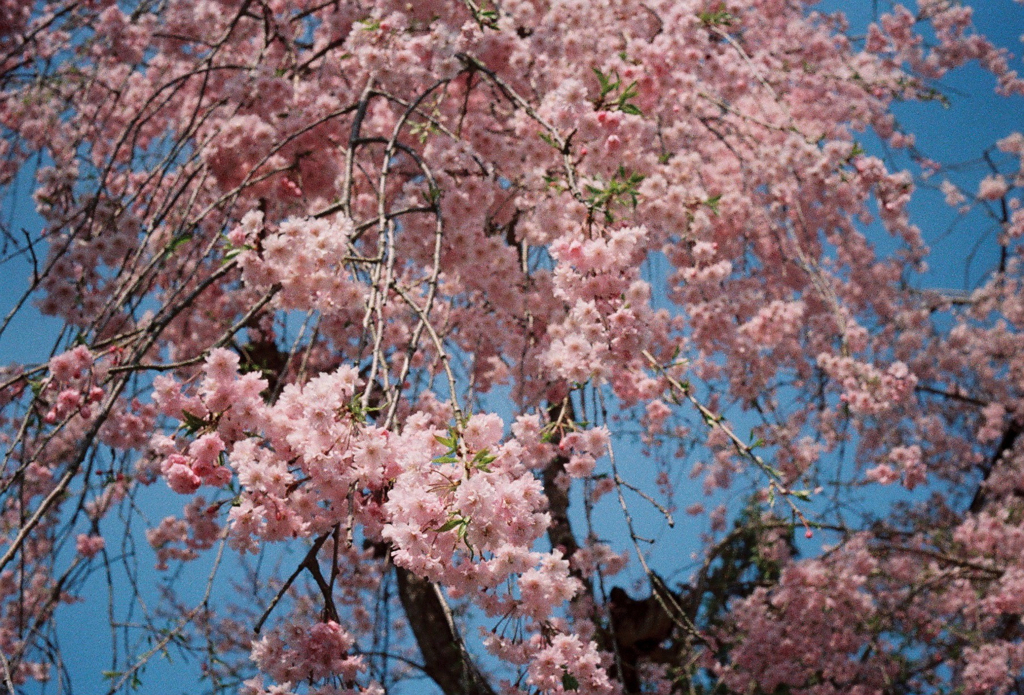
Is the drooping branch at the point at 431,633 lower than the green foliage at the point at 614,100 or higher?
lower

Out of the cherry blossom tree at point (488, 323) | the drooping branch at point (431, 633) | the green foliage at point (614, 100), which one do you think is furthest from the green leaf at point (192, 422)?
the drooping branch at point (431, 633)

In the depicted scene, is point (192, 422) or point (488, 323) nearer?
point (192, 422)

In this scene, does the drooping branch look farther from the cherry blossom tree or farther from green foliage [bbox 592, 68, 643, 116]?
green foliage [bbox 592, 68, 643, 116]

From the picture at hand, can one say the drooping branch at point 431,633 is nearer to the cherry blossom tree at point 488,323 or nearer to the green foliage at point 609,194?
the cherry blossom tree at point 488,323

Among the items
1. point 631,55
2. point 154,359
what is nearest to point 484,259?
point 631,55

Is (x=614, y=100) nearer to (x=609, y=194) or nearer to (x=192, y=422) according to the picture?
(x=609, y=194)

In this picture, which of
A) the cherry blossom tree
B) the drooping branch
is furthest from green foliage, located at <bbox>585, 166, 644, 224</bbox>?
the drooping branch

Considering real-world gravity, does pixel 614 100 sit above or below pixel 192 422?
above

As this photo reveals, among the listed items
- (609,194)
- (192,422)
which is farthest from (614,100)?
(192,422)

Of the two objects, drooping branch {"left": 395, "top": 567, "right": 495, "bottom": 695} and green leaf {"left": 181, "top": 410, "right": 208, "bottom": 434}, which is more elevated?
drooping branch {"left": 395, "top": 567, "right": 495, "bottom": 695}

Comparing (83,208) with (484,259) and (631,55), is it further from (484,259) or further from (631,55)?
(631,55)

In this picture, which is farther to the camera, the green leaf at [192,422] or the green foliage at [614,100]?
the green foliage at [614,100]

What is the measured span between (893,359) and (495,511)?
6868mm

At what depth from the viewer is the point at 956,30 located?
292 inches
